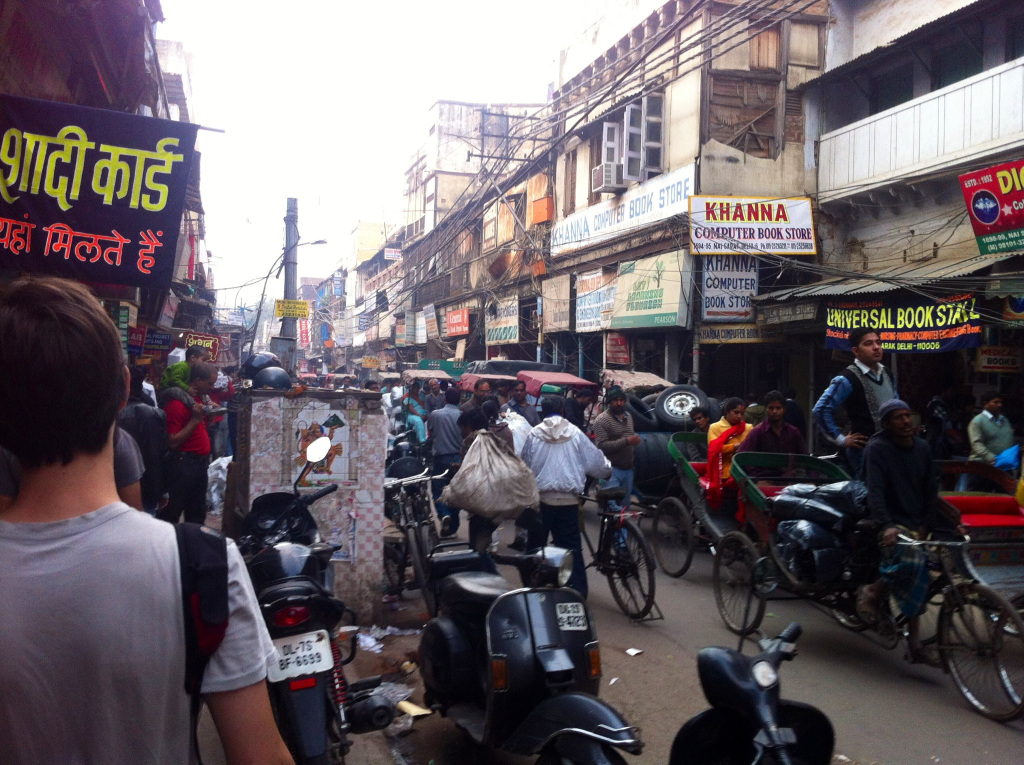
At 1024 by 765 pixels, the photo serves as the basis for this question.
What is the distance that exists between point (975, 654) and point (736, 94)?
15.0 metres

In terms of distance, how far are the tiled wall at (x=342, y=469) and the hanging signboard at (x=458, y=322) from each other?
2695 cm

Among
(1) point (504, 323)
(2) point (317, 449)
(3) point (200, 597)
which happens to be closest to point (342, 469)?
(2) point (317, 449)

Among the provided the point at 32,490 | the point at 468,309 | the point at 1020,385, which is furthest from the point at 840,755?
the point at 468,309

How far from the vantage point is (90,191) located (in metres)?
5.61

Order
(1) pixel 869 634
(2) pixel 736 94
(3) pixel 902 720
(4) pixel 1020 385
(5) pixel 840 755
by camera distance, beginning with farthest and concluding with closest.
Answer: (2) pixel 736 94 → (4) pixel 1020 385 → (1) pixel 869 634 → (3) pixel 902 720 → (5) pixel 840 755

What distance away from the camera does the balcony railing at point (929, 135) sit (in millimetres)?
12031

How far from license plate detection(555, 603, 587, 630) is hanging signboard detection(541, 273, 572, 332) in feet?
65.4

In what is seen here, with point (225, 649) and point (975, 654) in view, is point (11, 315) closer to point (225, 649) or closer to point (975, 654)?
point (225, 649)

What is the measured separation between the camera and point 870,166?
50.0 ft

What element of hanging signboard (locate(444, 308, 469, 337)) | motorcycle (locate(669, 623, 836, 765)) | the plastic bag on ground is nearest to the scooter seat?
motorcycle (locate(669, 623, 836, 765))

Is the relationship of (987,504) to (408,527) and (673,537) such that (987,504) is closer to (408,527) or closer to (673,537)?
(673,537)

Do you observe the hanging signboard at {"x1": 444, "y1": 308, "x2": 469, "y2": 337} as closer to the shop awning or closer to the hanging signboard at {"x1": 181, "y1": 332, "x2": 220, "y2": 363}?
the hanging signboard at {"x1": 181, "y1": 332, "x2": 220, "y2": 363}

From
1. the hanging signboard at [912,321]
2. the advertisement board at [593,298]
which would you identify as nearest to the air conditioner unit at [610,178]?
the advertisement board at [593,298]

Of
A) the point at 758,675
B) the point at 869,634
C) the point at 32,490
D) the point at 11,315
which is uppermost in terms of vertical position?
the point at 11,315
